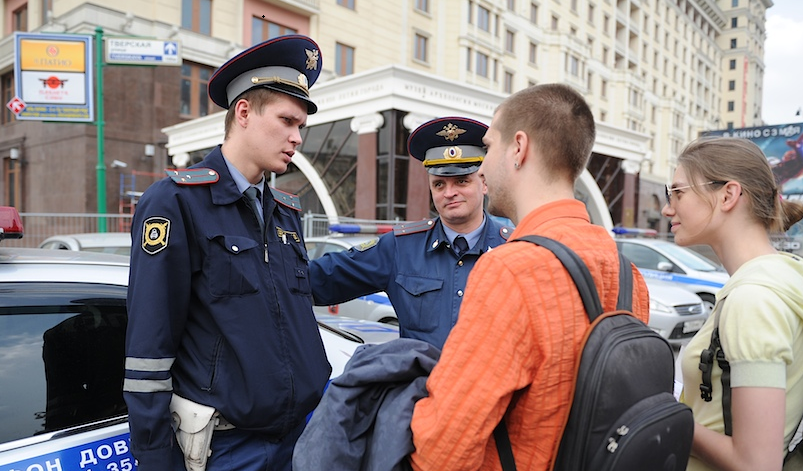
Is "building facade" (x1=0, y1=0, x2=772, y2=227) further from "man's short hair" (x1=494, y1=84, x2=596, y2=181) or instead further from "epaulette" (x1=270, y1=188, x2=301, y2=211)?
"man's short hair" (x1=494, y1=84, x2=596, y2=181)

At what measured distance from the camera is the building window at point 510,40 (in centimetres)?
2962

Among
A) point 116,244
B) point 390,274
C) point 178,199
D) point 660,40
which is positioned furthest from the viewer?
point 660,40

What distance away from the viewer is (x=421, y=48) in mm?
25281

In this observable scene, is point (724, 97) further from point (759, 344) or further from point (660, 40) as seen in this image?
point (759, 344)

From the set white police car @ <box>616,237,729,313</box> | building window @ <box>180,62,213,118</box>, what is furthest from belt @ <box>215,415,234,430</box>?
→ building window @ <box>180,62,213,118</box>

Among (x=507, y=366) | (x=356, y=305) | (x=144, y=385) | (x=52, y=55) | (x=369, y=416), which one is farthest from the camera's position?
(x=52, y=55)

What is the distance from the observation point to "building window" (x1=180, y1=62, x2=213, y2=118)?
18609mm

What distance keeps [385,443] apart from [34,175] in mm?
21747

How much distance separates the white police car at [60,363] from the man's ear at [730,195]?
2.00 m

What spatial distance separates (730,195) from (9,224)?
2.36 m

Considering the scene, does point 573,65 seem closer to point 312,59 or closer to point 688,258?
point 688,258

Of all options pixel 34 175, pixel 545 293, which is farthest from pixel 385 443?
pixel 34 175

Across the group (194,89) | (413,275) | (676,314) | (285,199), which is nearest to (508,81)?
(194,89)

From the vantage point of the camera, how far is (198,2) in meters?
18.9
